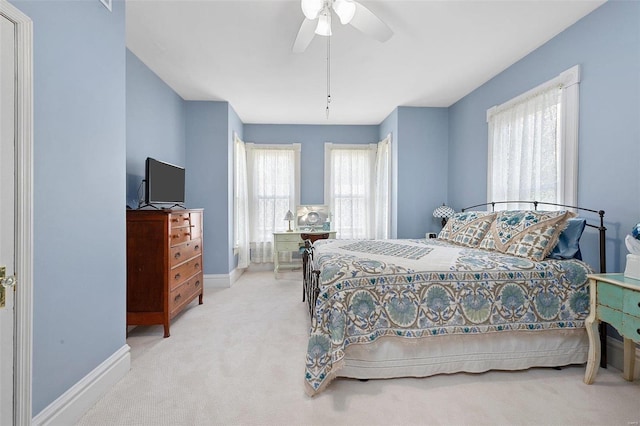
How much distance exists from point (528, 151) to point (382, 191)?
2470 millimetres

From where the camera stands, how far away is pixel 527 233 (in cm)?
229

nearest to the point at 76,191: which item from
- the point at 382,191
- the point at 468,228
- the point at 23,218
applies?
the point at 23,218

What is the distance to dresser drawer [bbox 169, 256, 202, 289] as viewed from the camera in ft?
8.84

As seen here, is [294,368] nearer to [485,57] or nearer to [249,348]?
[249,348]

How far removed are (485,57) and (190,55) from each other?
3.13 m

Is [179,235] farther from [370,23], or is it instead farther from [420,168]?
[420,168]

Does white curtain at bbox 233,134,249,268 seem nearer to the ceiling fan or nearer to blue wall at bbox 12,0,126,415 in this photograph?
blue wall at bbox 12,0,126,415

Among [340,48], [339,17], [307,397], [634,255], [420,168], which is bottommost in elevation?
[307,397]

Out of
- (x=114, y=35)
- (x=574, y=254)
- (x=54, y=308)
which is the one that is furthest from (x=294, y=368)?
(x=114, y=35)

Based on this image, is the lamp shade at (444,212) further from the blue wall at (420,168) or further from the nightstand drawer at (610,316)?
the nightstand drawer at (610,316)

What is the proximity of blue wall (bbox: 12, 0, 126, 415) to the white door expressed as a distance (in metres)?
0.13

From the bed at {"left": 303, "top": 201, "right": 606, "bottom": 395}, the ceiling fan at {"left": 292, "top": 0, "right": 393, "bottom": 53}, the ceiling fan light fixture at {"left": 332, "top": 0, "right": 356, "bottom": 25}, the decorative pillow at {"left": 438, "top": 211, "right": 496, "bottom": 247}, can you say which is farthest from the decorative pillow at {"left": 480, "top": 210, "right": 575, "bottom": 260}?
the ceiling fan light fixture at {"left": 332, "top": 0, "right": 356, "bottom": 25}

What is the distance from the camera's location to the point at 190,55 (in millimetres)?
2912

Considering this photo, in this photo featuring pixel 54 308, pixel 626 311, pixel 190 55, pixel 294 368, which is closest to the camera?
pixel 54 308
